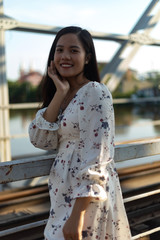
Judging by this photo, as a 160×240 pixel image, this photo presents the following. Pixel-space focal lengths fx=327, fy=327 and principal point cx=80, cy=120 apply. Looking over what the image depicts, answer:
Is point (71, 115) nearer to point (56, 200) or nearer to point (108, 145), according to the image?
point (108, 145)

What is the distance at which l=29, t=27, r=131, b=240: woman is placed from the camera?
0.88 m

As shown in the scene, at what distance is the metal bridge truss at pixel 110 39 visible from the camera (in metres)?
2.79

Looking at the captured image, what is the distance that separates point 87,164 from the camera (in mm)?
881

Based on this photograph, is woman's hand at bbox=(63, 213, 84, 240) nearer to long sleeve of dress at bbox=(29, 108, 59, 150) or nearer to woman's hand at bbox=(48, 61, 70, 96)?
long sleeve of dress at bbox=(29, 108, 59, 150)

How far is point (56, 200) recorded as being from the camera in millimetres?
972

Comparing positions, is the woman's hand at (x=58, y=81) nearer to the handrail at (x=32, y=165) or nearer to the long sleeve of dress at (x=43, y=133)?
the long sleeve of dress at (x=43, y=133)

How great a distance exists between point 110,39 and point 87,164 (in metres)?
2.49

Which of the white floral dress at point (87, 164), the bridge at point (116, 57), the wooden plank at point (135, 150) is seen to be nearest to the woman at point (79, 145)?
the white floral dress at point (87, 164)

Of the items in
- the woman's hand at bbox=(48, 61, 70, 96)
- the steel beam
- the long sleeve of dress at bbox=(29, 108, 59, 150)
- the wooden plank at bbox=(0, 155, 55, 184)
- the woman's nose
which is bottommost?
the wooden plank at bbox=(0, 155, 55, 184)

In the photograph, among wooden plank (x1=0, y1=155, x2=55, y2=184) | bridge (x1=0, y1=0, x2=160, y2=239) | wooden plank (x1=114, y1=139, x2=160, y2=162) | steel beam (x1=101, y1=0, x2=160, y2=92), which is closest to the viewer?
wooden plank (x1=0, y1=155, x2=55, y2=184)

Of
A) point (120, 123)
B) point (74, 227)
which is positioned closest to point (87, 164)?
point (74, 227)

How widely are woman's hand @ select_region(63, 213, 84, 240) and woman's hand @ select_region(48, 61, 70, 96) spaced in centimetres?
37

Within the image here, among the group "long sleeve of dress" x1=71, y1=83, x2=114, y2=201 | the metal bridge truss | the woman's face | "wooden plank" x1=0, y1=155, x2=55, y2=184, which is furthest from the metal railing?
the metal bridge truss

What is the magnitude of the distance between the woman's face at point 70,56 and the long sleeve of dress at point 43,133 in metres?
0.15
